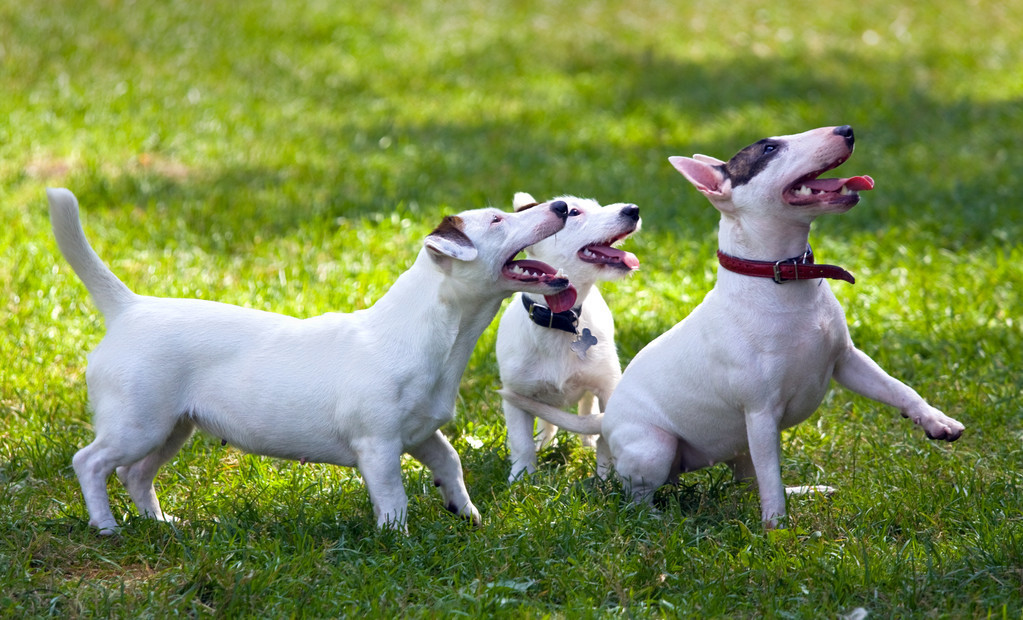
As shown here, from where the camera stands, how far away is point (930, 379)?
5.29 m

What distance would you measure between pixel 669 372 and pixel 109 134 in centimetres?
674

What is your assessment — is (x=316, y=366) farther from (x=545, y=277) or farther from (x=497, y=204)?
(x=497, y=204)

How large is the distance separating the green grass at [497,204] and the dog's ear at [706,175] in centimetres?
119

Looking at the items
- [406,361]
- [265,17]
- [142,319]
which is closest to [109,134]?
[265,17]

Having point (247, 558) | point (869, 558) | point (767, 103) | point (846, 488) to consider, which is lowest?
point (767, 103)

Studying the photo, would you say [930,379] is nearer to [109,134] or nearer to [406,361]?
[406,361]

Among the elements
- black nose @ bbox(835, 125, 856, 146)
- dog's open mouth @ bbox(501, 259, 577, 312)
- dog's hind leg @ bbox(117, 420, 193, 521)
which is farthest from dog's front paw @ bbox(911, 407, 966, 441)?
dog's hind leg @ bbox(117, 420, 193, 521)

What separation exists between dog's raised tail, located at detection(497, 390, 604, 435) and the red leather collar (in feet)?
2.93

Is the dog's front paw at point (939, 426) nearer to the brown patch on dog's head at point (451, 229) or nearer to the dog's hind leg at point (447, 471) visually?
the dog's hind leg at point (447, 471)

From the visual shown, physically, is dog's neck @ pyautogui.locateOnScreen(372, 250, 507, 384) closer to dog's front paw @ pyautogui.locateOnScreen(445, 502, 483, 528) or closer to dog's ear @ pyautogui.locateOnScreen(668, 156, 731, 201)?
dog's front paw @ pyautogui.locateOnScreen(445, 502, 483, 528)

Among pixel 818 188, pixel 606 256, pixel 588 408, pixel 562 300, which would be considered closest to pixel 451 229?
pixel 562 300

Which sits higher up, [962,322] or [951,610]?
[951,610]

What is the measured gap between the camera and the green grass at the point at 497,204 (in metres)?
3.46

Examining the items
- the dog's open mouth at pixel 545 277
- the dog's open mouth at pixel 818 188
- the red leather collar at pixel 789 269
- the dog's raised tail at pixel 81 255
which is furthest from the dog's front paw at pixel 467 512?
the dog's open mouth at pixel 818 188
